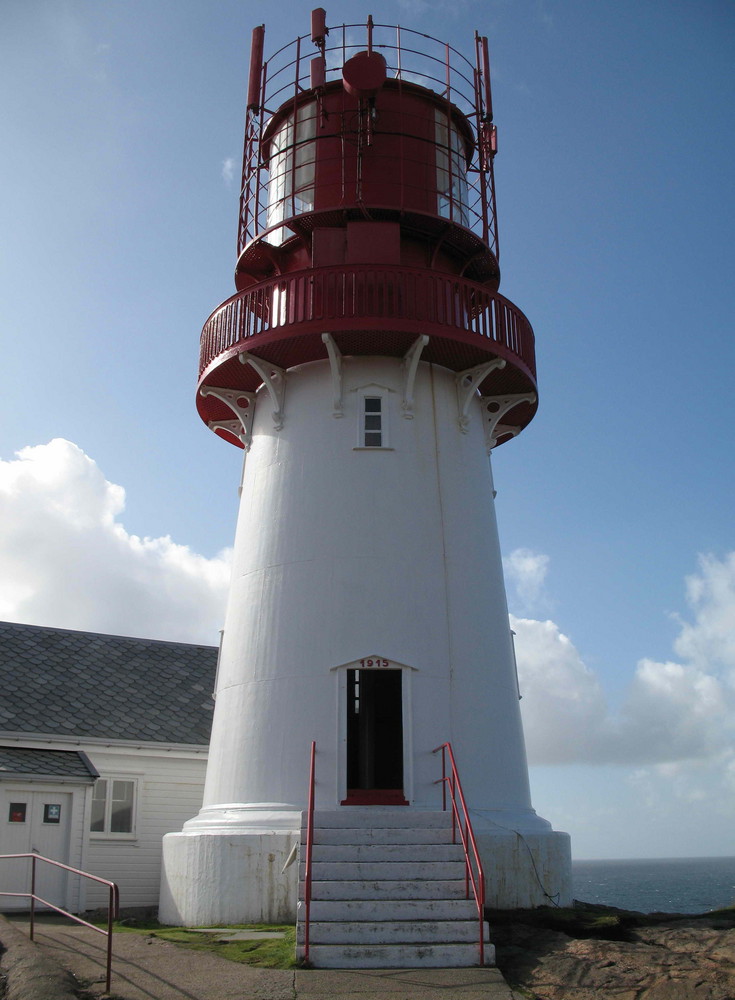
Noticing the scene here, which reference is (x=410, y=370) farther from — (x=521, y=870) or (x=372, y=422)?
(x=521, y=870)

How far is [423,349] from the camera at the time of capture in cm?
1427

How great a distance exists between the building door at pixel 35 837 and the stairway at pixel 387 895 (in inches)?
250

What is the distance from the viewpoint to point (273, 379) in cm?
1489

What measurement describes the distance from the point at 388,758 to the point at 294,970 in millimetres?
7252

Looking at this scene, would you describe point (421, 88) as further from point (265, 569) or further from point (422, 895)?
point (422, 895)

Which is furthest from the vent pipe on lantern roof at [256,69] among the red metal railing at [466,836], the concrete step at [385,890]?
the concrete step at [385,890]

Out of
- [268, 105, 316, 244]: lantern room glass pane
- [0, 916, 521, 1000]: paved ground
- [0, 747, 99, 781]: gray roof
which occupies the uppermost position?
[268, 105, 316, 244]: lantern room glass pane

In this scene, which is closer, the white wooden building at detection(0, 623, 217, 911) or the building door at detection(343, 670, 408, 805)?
the building door at detection(343, 670, 408, 805)

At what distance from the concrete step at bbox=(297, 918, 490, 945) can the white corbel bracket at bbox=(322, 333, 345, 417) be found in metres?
7.42

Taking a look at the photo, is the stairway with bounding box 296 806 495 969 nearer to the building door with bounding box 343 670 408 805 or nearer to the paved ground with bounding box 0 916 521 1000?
the paved ground with bounding box 0 916 521 1000

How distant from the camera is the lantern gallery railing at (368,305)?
45.2 feet

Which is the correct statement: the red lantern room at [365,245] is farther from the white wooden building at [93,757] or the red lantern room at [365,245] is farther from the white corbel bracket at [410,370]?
the white wooden building at [93,757]

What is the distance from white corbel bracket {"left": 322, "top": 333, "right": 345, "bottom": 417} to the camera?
14031 millimetres

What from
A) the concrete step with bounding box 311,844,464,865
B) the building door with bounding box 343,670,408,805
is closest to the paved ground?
the concrete step with bounding box 311,844,464,865
